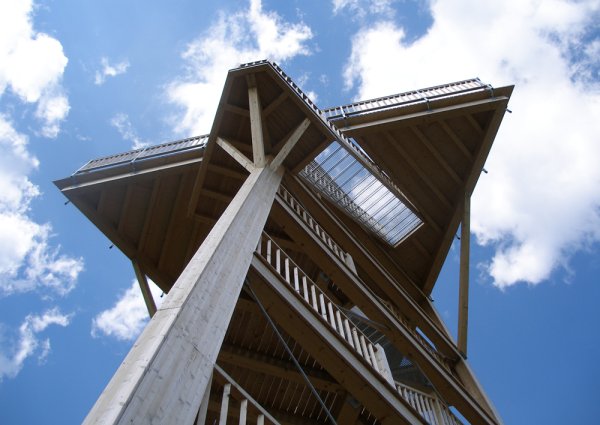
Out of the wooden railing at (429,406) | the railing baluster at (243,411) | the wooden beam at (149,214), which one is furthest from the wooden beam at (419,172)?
the railing baluster at (243,411)

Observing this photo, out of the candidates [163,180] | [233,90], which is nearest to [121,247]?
[163,180]

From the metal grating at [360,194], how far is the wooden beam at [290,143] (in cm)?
201

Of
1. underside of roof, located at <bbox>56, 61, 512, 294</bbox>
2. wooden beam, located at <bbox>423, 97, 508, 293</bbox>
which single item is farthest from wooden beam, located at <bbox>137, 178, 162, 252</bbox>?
wooden beam, located at <bbox>423, 97, 508, 293</bbox>

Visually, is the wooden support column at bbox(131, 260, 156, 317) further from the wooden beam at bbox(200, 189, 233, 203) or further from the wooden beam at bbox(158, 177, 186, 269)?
the wooden beam at bbox(200, 189, 233, 203)

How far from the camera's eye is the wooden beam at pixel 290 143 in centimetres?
896

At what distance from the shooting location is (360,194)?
533 inches

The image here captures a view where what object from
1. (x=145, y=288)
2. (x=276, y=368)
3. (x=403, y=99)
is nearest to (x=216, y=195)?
(x=145, y=288)

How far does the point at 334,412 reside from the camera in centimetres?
894

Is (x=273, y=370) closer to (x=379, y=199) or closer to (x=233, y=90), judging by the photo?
(x=233, y=90)

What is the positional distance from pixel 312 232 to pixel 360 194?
16.0ft

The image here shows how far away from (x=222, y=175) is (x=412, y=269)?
6.81 m

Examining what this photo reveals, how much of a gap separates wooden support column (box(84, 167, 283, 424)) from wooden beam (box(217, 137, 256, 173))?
333 centimetres

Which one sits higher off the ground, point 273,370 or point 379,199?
point 379,199

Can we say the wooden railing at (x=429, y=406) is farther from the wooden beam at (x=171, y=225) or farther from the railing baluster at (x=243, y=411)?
the wooden beam at (x=171, y=225)
